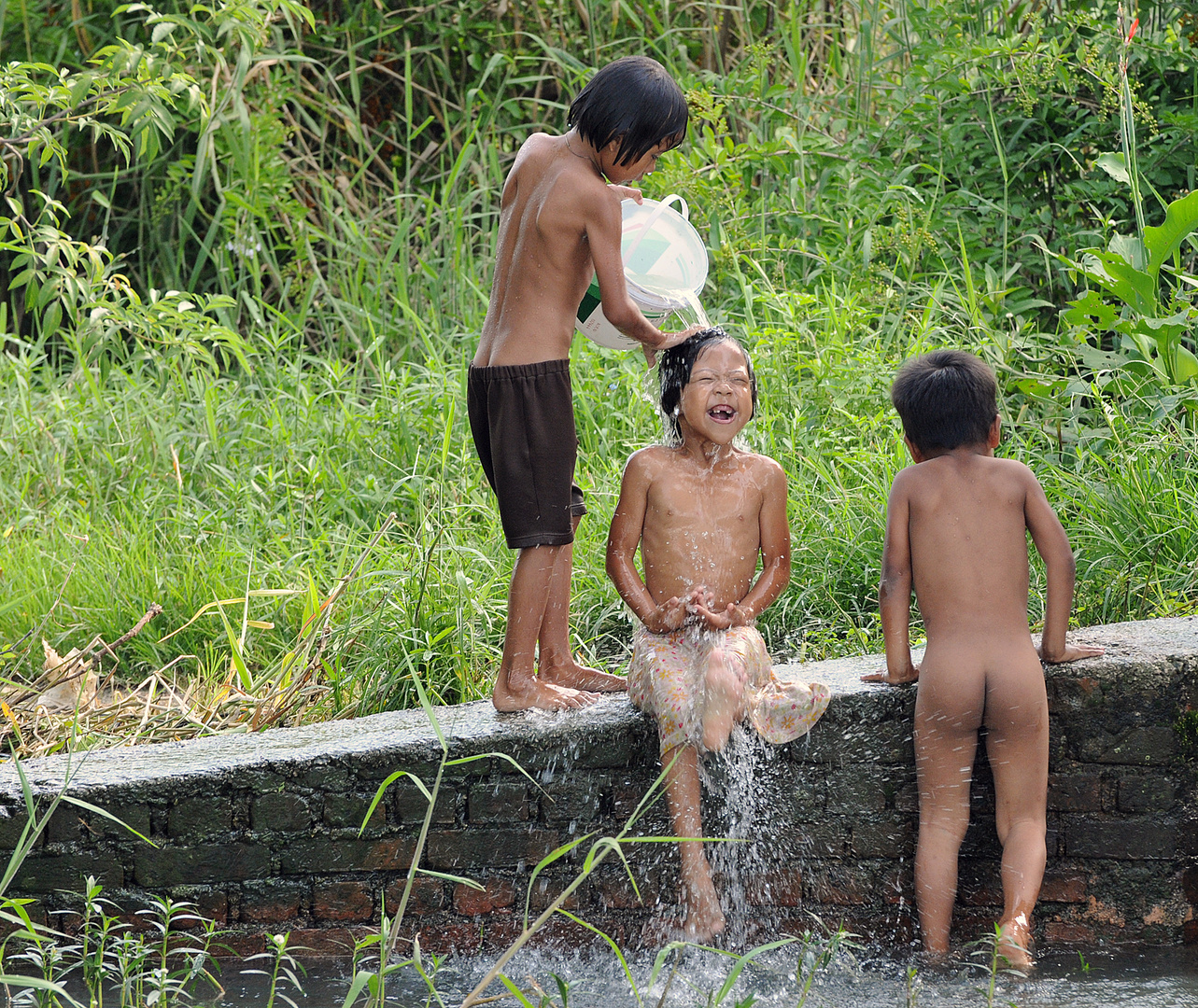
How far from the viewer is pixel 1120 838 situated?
9.42 ft

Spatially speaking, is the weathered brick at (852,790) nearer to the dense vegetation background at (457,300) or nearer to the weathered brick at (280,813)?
the dense vegetation background at (457,300)

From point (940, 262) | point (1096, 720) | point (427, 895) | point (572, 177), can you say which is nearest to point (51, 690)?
point (427, 895)

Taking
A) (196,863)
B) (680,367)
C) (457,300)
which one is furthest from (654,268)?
(457,300)

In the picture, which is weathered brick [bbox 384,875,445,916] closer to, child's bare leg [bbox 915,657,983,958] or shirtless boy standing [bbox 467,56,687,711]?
shirtless boy standing [bbox 467,56,687,711]

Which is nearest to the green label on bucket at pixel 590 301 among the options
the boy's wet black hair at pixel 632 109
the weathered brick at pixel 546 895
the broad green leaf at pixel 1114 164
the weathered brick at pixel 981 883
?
the boy's wet black hair at pixel 632 109

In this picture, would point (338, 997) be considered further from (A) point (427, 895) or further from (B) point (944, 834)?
(B) point (944, 834)

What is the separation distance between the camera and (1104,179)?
5.27m

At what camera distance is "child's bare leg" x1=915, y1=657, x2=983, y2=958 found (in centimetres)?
271

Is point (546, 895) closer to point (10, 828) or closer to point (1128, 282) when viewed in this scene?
point (10, 828)

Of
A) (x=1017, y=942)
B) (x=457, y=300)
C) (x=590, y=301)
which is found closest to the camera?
(x=1017, y=942)

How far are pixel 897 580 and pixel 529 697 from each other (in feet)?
2.89

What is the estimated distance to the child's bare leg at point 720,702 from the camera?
8.89ft

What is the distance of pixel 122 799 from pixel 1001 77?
4411mm

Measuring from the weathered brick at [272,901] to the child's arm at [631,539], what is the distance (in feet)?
3.16
